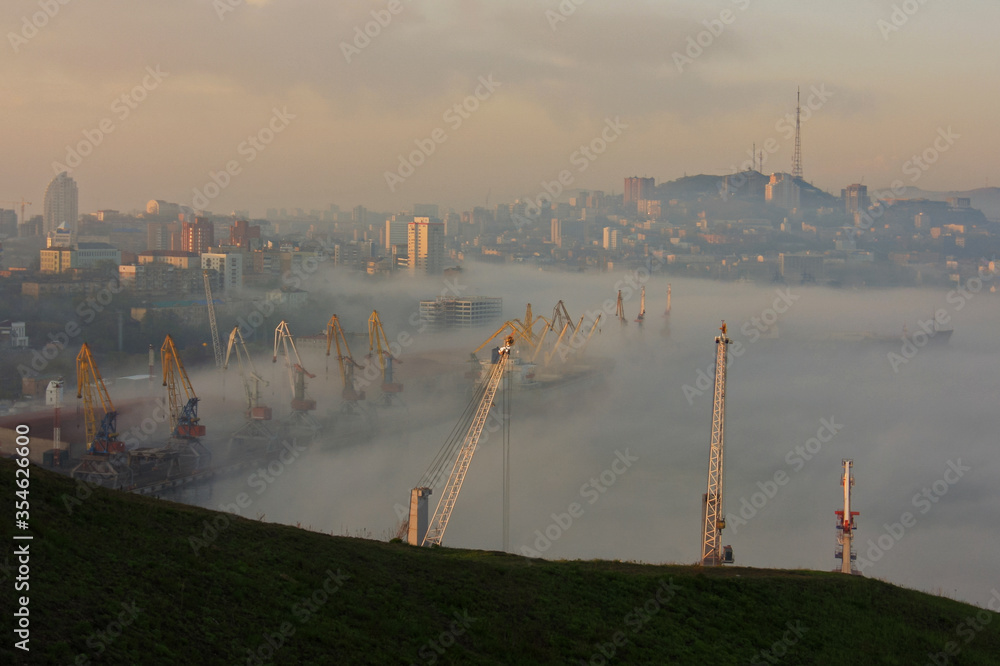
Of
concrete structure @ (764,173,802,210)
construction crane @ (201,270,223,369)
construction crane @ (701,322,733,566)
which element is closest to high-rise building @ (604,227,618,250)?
concrete structure @ (764,173,802,210)

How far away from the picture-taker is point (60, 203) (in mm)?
68812

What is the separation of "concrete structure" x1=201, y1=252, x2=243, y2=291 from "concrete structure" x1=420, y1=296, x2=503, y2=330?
12.3 metres

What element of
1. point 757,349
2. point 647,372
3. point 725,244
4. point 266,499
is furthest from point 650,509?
point 725,244

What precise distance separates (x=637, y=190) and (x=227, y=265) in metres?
72.9

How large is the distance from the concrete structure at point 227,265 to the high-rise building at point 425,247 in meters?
18.7

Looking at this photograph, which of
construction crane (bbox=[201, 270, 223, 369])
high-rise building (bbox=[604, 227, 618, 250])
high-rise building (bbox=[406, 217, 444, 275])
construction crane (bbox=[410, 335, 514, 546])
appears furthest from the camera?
high-rise building (bbox=[604, 227, 618, 250])

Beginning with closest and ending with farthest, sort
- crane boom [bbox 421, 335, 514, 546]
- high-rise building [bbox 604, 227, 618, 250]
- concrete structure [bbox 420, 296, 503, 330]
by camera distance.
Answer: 1. crane boom [bbox 421, 335, 514, 546]
2. concrete structure [bbox 420, 296, 503, 330]
3. high-rise building [bbox 604, 227, 618, 250]

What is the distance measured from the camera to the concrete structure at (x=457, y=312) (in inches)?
2517

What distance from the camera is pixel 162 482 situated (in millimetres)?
27516

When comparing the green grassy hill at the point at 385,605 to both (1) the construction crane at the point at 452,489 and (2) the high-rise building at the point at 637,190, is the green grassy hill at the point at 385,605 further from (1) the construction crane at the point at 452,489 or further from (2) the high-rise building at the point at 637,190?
(2) the high-rise building at the point at 637,190

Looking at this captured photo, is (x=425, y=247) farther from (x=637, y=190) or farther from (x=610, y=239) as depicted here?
(x=637, y=190)

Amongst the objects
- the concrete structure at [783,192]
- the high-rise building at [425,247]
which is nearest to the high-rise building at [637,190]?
the concrete structure at [783,192]

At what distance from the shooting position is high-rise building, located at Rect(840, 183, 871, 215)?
11900cm

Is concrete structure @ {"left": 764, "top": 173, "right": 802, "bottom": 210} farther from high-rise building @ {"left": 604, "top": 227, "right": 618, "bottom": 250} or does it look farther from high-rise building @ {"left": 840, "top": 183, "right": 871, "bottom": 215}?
high-rise building @ {"left": 604, "top": 227, "right": 618, "bottom": 250}
